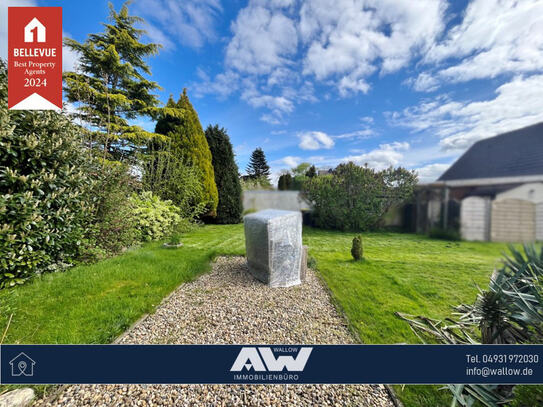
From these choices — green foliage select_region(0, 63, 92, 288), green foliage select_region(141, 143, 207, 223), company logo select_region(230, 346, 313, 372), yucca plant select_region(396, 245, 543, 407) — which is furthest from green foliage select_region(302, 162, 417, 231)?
green foliage select_region(141, 143, 207, 223)

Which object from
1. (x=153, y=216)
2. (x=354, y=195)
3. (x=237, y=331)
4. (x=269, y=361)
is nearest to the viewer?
(x=269, y=361)

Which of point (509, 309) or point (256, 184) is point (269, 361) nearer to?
point (256, 184)

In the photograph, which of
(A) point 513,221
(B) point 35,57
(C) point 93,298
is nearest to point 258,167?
(A) point 513,221

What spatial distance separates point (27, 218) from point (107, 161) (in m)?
1.52

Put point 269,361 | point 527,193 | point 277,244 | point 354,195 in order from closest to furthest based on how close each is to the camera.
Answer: point 527,193, point 269,361, point 354,195, point 277,244

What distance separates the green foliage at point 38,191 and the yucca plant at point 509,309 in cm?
377

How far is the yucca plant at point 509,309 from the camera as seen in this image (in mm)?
882

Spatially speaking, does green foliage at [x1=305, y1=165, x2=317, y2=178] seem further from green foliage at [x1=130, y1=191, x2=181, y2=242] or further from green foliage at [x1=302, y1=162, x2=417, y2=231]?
green foliage at [x1=130, y1=191, x2=181, y2=242]

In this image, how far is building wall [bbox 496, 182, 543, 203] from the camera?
86 cm

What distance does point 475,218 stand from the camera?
0.94m

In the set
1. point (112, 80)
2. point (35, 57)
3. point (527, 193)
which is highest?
point (112, 80)

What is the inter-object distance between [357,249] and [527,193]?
3.35ft

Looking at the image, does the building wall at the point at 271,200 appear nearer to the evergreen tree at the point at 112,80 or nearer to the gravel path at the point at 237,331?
the gravel path at the point at 237,331

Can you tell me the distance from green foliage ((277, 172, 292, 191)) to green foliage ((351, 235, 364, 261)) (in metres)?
0.83
